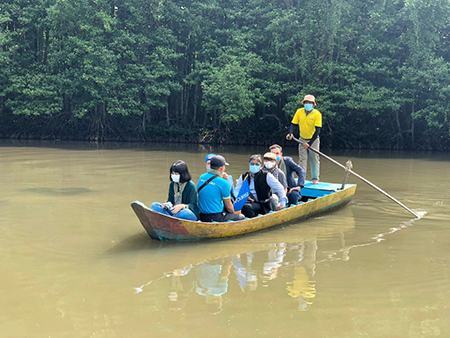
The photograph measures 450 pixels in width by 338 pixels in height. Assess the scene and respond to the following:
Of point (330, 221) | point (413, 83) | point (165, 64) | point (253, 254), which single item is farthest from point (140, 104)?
point (253, 254)

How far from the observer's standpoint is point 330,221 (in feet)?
26.4

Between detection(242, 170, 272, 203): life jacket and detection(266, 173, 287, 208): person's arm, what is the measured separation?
53 mm

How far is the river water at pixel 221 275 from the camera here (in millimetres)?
4051

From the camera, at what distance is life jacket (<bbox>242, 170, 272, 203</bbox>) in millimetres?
6982

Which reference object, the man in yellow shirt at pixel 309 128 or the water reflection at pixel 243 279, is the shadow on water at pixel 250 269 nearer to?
the water reflection at pixel 243 279

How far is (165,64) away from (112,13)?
10.8 ft

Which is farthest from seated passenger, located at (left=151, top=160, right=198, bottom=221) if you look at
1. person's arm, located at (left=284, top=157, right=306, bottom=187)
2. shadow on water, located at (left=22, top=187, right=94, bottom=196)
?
shadow on water, located at (left=22, top=187, right=94, bottom=196)

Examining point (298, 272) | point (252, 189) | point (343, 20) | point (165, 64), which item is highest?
point (343, 20)

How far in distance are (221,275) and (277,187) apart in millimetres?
2078

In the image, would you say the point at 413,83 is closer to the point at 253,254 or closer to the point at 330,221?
the point at 330,221

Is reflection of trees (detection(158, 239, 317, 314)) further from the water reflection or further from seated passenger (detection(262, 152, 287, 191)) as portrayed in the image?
seated passenger (detection(262, 152, 287, 191))

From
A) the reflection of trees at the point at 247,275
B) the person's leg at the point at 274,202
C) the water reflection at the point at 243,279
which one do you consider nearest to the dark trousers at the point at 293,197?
the person's leg at the point at 274,202

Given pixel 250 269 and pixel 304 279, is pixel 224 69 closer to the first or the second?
pixel 250 269

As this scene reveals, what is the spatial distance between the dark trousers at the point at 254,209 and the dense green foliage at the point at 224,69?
1407cm
